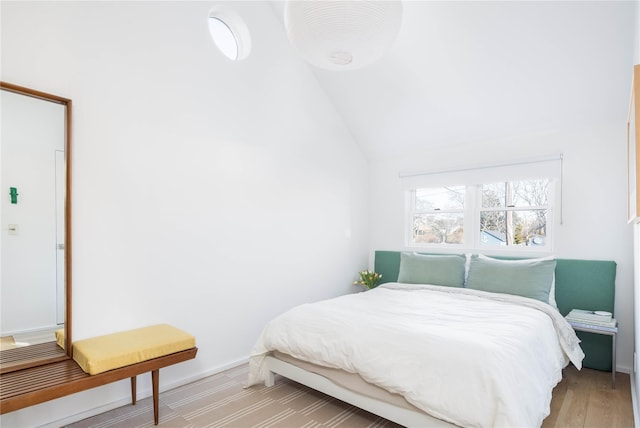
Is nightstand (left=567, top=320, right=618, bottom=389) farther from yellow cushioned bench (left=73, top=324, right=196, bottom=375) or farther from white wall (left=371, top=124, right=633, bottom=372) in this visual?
yellow cushioned bench (left=73, top=324, right=196, bottom=375)

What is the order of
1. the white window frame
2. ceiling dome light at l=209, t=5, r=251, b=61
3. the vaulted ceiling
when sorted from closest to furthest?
the vaulted ceiling → ceiling dome light at l=209, t=5, r=251, b=61 → the white window frame

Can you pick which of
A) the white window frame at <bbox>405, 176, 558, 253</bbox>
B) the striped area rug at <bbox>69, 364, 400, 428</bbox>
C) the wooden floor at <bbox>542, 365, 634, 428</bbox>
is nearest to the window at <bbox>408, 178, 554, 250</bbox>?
the white window frame at <bbox>405, 176, 558, 253</bbox>

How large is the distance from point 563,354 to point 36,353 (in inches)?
138

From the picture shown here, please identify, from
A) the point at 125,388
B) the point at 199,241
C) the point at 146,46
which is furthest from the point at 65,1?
the point at 125,388

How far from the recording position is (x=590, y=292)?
10.1ft

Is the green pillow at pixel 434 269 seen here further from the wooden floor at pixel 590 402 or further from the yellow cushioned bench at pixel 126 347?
the yellow cushioned bench at pixel 126 347

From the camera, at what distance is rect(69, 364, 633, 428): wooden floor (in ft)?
7.21

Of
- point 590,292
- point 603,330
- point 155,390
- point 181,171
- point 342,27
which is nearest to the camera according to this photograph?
point 342,27

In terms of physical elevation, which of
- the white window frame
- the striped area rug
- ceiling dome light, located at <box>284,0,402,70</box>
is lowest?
the striped area rug

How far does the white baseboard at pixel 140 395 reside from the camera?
218cm

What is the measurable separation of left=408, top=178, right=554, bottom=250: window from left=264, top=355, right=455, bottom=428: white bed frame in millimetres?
2368

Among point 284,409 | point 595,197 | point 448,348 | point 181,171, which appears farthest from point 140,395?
point 595,197

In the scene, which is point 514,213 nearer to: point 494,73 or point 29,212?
point 494,73

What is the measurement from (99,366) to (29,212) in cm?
98
